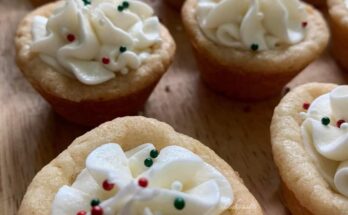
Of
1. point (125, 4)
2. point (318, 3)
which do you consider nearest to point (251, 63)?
point (125, 4)

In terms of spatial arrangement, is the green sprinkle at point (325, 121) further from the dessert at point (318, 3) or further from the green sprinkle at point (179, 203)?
the dessert at point (318, 3)

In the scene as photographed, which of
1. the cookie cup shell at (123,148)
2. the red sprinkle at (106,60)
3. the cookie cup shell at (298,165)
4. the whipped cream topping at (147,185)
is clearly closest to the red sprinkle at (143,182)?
the whipped cream topping at (147,185)

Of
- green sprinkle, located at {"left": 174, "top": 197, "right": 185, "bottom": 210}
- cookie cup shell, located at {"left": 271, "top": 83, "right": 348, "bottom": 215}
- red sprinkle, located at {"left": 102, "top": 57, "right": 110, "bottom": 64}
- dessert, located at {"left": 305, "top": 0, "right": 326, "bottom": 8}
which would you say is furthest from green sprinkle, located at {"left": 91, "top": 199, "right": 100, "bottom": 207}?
dessert, located at {"left": 305, "top": 0, "right": 326, "bottom": 8}

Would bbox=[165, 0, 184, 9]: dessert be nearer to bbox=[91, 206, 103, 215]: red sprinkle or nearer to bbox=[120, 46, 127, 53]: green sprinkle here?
bbox=[120, 46, 127, 53]: green sprinkle

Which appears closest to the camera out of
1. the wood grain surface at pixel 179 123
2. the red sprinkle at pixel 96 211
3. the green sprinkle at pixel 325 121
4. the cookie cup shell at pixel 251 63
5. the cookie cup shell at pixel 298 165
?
the red sprinkle at pixel 96 211

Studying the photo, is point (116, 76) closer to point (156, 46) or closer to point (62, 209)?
point (156, 46)
